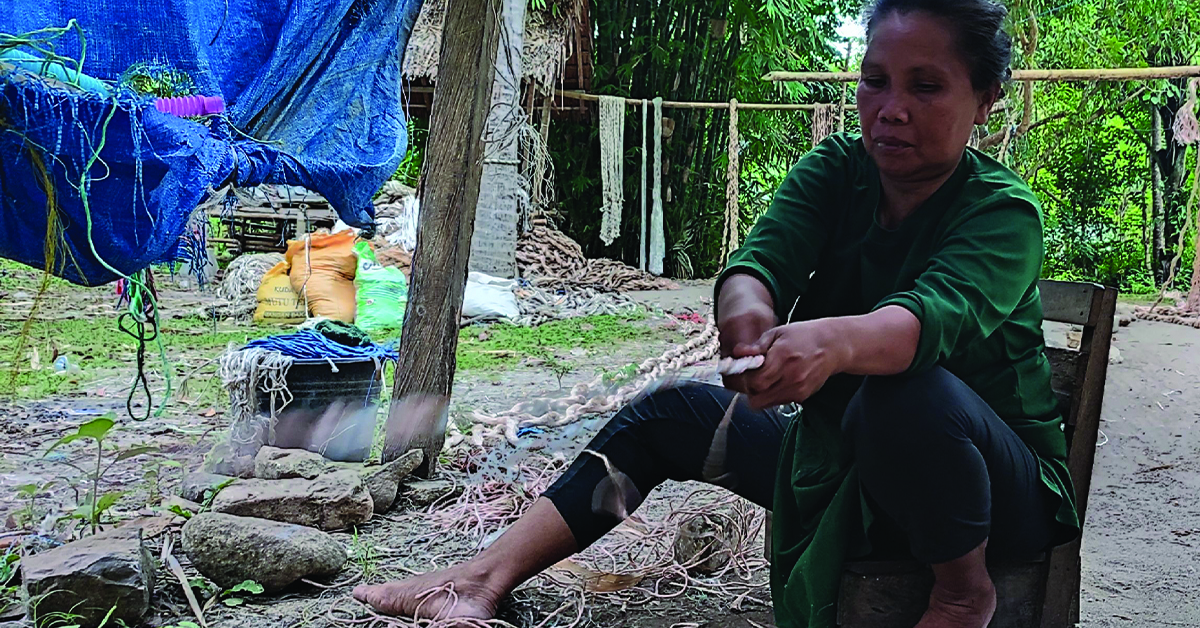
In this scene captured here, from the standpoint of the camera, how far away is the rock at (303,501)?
238 cm

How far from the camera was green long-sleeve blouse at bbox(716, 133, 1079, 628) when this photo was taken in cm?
122

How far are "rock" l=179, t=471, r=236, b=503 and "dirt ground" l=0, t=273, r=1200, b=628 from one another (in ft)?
0.37

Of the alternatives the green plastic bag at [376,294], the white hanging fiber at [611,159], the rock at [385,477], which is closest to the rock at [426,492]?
the rock at [385,477]

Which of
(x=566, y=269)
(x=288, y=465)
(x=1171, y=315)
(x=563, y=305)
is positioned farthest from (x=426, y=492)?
(x=566, y=269)

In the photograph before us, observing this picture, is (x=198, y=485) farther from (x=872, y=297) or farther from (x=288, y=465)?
(x=872, y=297)

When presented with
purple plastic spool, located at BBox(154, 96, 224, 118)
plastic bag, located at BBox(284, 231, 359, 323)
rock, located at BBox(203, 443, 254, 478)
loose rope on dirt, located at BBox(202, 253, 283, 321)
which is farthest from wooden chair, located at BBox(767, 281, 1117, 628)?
loose rope on dirt, located at BBox(202, 253, 283, 321)

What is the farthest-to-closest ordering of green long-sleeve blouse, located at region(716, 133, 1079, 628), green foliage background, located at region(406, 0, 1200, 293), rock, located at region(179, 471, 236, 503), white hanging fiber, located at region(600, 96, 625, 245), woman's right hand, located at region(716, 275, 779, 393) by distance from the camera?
green foliage background, located at region(406, 0, 1200, 293)
white hanging fiber, located at region(600, 96, 625, 245)
rock, located at region(179, 471, 236, 503)
woman's right hand, located at region(716, 275, 779, 393)
green long-sleeve blouse, located at region(716, 133, 1079, 628)

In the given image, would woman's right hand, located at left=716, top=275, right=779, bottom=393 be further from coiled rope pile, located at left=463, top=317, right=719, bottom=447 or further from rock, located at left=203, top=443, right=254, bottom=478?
rock, located at left=203, top=443, right=254, bottom=478

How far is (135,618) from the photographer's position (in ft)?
6.15

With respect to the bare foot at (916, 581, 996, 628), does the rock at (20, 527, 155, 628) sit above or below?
below

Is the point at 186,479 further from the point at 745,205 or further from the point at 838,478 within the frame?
the point at 745,205

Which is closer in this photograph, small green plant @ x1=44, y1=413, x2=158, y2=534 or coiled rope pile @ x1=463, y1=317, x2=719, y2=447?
small green plant @ x1=44, y1=413, x2=158, y2=534

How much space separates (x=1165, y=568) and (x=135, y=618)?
231cm

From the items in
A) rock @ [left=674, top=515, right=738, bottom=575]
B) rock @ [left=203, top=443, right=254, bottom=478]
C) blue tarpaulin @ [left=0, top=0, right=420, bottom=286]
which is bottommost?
rock @ [left=203, top=443, right=254, bottom=478]
